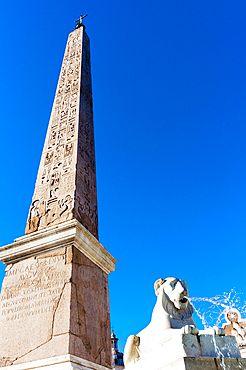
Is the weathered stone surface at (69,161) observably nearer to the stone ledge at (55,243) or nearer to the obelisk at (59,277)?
the obelisk at (59,277)

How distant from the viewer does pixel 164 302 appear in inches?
167

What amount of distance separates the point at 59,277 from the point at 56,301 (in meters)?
0.29

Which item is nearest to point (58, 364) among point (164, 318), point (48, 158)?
point (164, 318)

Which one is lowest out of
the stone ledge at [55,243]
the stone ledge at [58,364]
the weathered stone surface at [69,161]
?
the stone ledge at [58,364]

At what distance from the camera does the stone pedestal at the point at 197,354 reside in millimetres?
3064

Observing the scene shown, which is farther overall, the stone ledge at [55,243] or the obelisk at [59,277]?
the stone ledge at [55,243]

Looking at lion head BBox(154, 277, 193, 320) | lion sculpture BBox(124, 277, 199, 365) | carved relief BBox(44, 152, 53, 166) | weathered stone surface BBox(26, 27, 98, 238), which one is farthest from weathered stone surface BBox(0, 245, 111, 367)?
carved relief BBox(44, 152, 53, 166)

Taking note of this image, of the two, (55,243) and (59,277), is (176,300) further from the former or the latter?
(55,243)

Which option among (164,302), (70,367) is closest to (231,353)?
(164,302)

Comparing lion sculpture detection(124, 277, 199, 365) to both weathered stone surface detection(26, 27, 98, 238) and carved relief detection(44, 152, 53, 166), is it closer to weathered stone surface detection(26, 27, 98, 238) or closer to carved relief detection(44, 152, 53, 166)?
weathered stone surface detection(26, 27, 98, 238)

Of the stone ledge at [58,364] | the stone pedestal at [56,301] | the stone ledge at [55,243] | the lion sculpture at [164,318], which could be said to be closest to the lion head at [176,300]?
the lion sculpture at [164,318]

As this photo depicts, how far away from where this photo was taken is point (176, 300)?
13.9 ft

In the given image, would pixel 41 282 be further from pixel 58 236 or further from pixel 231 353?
pixel 231 353

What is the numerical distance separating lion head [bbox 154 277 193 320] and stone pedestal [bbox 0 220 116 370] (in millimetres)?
829
